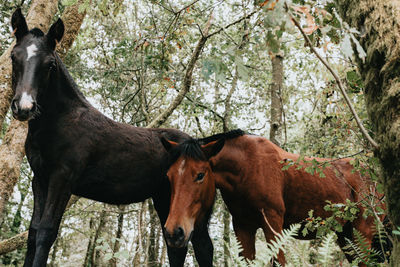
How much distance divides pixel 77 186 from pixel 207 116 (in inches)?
387

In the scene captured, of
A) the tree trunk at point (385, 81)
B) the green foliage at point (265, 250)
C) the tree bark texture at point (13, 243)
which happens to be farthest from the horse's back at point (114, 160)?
the tree trunk at point (385, 81)

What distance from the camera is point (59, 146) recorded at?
3.29m

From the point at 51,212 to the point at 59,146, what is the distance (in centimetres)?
64

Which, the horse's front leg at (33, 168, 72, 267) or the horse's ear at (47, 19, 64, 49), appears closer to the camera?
the horse's front leg at (33, 168, 72, 267)

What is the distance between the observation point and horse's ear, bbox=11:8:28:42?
3328mm

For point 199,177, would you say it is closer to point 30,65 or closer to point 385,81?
point 30,65

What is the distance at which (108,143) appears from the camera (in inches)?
149

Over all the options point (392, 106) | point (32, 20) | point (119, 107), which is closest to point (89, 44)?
point (119, 107)

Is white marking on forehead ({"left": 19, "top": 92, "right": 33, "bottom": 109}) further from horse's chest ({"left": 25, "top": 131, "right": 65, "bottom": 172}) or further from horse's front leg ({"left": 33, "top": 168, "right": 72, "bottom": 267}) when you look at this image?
horse's front leg ({"left": 33, "top": 168, "right": 72, "bottom": 267})

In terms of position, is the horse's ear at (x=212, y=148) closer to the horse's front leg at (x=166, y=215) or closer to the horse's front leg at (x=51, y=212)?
the horse's front leg at (x=166, y=215)

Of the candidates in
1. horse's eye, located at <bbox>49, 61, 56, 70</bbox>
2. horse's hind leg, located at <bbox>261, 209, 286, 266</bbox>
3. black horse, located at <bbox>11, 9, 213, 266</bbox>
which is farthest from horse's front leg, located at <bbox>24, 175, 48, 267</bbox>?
horse's hind leg, located at <bbox>261, 209, 286, 266</bbox>

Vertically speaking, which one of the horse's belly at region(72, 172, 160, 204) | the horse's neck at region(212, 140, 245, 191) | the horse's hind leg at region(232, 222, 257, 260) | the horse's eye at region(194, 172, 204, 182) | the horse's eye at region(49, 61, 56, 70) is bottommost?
the horse's hind leg at region(232, 222, 257, 260)

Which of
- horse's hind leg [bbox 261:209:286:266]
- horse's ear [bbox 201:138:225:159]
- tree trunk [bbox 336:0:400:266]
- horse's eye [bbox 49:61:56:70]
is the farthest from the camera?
horse's ear [bbox 201:138:225:159]

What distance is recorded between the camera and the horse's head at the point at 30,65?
2.78 meters
